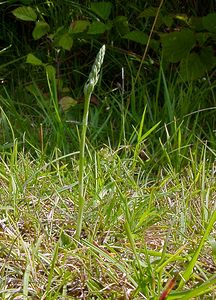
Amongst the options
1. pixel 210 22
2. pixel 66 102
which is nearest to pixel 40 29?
pixel 66 102

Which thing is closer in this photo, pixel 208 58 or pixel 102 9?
pixel 208 58

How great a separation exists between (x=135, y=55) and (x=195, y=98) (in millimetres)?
384

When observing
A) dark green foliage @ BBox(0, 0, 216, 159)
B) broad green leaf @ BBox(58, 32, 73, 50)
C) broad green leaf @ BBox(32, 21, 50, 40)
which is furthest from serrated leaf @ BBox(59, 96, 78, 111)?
broad green leaf @ BBox(32, 21, 50, 40)

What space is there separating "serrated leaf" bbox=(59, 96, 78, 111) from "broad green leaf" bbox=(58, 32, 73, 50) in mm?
188

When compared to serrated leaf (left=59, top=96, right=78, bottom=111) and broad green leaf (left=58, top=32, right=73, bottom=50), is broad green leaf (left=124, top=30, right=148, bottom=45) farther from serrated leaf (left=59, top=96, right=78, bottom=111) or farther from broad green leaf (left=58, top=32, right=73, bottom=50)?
serrated leaf (left=59, top=96, right=78, bottom=111)

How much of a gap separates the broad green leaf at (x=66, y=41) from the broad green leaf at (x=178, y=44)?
323 mm

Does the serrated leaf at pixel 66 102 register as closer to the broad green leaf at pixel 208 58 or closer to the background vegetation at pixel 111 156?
the background vegetation at pixel 111 156

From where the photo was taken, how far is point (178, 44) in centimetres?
220

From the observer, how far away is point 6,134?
194cm

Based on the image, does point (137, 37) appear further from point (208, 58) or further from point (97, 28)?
point (208, 58)

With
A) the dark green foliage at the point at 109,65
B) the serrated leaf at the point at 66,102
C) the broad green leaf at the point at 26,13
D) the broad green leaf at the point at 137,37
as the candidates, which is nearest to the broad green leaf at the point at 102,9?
the dark green foliage at the point at 109,65

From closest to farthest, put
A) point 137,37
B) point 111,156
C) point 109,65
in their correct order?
point 111,156 < point 137,37 < point 109,65

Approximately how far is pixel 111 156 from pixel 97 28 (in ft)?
2.35

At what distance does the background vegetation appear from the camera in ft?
4.25
